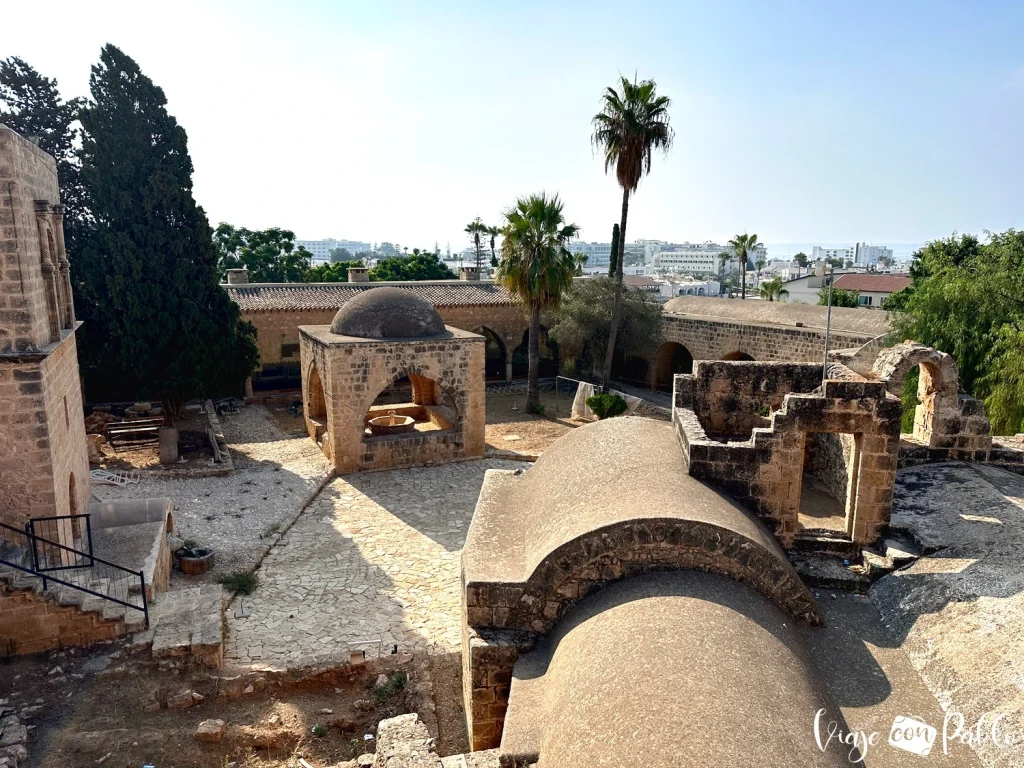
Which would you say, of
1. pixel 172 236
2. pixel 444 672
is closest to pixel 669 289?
pixel 172 236

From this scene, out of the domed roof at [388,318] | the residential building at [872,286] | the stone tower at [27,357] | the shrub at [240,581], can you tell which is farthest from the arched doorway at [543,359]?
the residential building at [872,286]

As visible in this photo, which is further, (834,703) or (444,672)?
(444,672)

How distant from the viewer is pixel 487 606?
5.70m

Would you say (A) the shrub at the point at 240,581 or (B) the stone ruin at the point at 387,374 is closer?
(A) the shrub at the point at 240,581

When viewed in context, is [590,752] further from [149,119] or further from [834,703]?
[149,119]

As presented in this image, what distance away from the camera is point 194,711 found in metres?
6.72

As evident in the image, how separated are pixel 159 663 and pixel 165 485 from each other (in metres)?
6.78

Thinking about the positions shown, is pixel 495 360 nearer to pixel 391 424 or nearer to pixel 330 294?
pixel 330 294

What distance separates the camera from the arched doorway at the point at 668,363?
24297 millimetres

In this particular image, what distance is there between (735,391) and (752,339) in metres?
12.2

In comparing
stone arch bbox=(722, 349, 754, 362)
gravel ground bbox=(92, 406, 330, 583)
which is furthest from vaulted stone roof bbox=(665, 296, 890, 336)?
gravel ground bbox=(92, 406, 330, 583)

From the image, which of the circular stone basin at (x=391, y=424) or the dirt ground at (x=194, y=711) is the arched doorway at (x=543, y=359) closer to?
the circular stone basin at (x=391, y=424)

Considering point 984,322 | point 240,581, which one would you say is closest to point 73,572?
point 240,581

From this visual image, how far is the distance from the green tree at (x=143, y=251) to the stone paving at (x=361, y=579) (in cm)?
469
